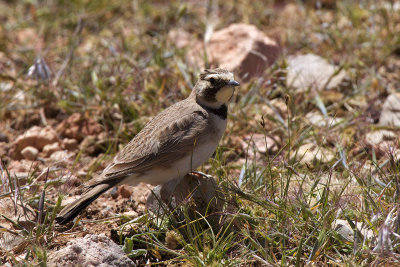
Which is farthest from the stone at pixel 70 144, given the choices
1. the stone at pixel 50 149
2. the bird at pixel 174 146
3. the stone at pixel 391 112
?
the stone at pixel 391 112

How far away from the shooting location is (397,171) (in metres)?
3.96

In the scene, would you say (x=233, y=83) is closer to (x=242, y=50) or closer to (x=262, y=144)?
(x=262, y=144)

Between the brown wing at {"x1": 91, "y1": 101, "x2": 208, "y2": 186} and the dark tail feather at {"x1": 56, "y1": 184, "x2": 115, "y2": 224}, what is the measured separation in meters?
0.09

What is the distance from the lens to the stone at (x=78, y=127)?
5785 millimetres

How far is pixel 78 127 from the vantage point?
584 centimetres

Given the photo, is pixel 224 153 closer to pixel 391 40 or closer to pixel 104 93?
pixel 104 93

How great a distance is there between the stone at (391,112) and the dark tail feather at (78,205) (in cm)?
300

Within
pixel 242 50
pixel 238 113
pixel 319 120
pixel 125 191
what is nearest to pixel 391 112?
pixel 319 120

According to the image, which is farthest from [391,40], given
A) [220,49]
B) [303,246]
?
[303,246]

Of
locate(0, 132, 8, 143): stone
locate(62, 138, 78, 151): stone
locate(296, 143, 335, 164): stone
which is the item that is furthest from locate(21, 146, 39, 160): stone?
locate(296, 143, 335, 164): stone

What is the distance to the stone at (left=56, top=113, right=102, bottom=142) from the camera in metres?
5.79

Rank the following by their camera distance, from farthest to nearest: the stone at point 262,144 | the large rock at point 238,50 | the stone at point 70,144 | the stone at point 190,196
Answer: the large rock at point 238,50 < the stone at point 70,144 < the stone at point 262,144 < the stone at point 190,196

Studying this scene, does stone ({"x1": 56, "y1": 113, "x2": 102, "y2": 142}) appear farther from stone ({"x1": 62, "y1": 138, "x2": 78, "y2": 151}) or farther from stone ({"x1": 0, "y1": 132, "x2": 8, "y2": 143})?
stone ({"x1": 0, "y1": 132, "x2": 8, "y2": 143})

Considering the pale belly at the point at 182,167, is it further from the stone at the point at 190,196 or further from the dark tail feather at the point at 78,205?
the dark tail feather at the point at 78,205
